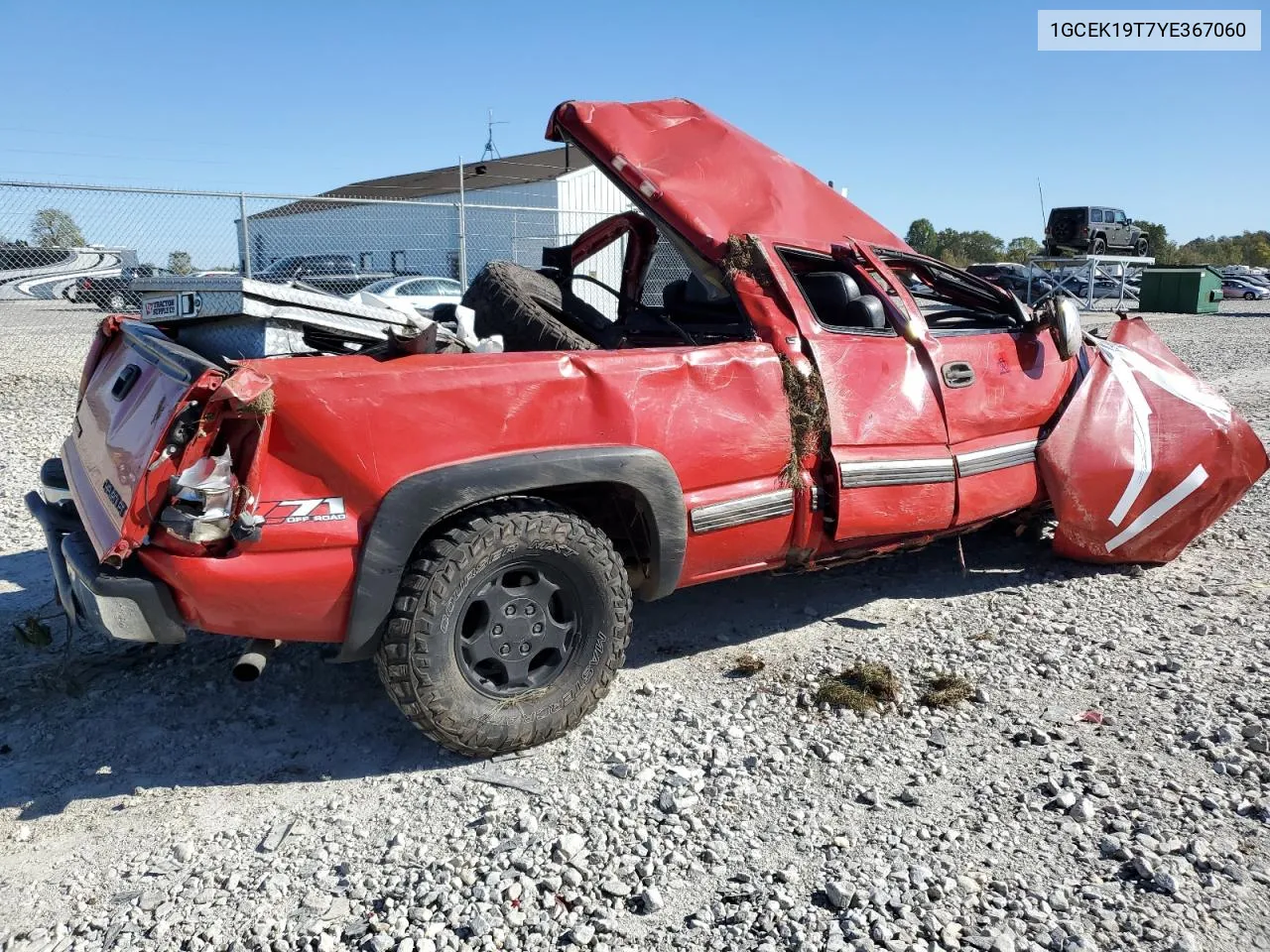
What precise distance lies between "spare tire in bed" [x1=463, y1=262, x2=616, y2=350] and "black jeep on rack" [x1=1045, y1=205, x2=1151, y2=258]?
31964mm

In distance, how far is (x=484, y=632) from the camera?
10.3 ft

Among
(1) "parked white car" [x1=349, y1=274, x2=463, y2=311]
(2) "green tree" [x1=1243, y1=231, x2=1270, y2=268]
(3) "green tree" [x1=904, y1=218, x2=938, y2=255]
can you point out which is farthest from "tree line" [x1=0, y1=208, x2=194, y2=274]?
(2) "green tree" [x1=1243, y1=231, x2=1270, y2=268]

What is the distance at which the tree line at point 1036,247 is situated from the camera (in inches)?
2544

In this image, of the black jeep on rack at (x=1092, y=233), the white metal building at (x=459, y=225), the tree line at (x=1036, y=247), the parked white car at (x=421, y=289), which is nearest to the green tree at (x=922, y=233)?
the tree line at (x=1036, y=247)

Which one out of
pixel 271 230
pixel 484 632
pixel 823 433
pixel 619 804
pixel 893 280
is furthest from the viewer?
pixel 271 230

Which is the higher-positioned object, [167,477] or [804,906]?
[167,477]

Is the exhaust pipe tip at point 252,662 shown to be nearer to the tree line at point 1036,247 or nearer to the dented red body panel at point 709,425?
the dented red body panel at point 709,425

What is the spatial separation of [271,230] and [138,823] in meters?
14.7

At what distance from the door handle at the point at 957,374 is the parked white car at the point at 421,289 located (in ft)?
33.9

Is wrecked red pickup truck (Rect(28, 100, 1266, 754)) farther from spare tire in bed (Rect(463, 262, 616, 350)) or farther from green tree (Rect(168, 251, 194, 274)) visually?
green tree (Rect(168, 251, 194, 274))

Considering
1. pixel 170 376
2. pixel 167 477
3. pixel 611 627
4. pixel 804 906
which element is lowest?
pixel 804 906

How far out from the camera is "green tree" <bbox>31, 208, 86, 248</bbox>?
958cm

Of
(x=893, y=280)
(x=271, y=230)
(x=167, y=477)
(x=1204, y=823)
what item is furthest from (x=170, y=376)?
(x=271, y=230)

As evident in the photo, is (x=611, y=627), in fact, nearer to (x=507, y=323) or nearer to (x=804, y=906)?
(x=804, y=906)
